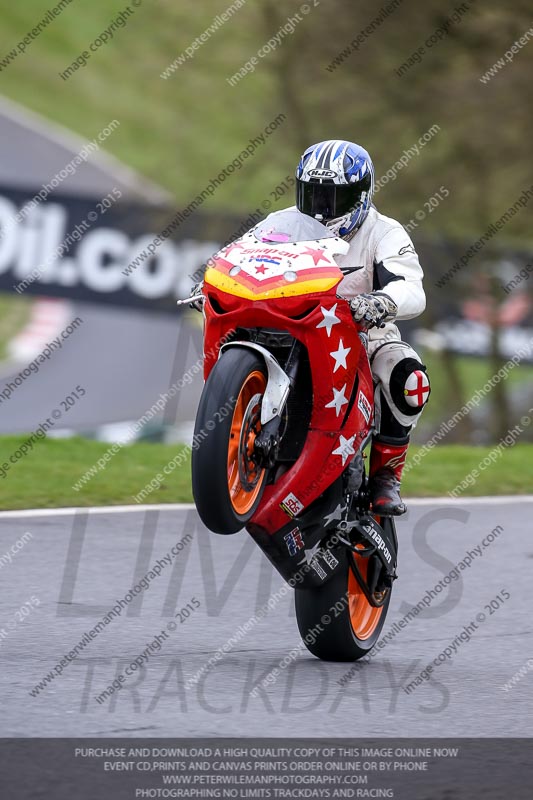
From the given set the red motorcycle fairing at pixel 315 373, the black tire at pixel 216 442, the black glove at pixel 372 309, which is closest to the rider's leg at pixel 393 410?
the red motorcycle fairing at pixel 315 373

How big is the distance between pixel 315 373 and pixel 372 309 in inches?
11.9

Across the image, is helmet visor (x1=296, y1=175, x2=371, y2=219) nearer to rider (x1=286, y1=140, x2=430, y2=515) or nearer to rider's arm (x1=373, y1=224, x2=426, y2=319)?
rider (x1=286, y1=140, x2=430, y2=515)

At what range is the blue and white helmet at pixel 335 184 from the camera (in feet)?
16.9

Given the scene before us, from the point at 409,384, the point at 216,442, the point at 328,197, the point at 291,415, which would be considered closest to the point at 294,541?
the point at 291,415

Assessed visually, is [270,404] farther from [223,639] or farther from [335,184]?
[223,639]

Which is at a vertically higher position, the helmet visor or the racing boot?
the helmet visor

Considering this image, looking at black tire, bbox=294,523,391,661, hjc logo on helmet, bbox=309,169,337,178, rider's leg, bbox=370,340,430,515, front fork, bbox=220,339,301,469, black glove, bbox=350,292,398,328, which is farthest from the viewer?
rider's leg, bbox=370,340,430,515

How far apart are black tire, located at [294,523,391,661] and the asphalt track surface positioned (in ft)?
0.24

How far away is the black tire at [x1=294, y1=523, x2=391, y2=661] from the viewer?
5309 mm

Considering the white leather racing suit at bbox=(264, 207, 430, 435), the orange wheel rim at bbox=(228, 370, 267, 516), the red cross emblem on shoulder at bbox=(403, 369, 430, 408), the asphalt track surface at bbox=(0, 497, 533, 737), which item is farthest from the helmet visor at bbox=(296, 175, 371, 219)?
the asphalt track surface at bbox=(0, 497, 533, 737)

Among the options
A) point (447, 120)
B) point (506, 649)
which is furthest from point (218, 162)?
point (506, 649)

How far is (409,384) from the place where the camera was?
540 cm

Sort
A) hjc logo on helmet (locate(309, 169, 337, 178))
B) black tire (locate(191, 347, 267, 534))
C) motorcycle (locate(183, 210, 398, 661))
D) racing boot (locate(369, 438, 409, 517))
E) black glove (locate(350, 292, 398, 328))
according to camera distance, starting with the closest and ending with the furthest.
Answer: black tire (locate(191, 347, 267, 534)), motorcycle (locate(183, 210, 398, 661)), black glove (locate(350, 292, 398, 328)), hjc logo on helmet (locate(309, 169, 337, 178)), racing boot (locate(369, 438, 409, 517))

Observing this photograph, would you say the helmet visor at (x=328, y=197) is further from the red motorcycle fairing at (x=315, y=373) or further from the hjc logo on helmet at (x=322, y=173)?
the red motorcycle fairing at (x=315, y=373)
